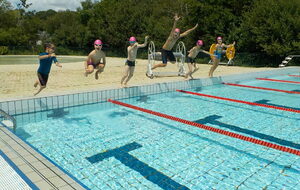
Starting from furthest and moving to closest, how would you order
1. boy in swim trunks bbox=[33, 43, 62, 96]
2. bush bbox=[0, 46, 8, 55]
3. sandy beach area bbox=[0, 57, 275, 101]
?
1. bush bbox=[0, 46, 8, 55]
2. sandy beach area bbox=[0, 57, 275, 101]
3. boy in swim trunks bbox=[33, 43, 62, 96]

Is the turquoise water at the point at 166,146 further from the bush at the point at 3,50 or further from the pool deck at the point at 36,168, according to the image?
the bush at the point at 3,50

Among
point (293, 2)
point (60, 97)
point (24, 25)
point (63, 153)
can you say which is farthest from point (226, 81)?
point (24, 25)

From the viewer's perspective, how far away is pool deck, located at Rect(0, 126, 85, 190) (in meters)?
2.65

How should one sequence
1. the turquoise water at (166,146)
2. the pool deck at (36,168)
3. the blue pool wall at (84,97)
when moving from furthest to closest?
1. the blue pool wall at (84,97)
2. the turquoise water at (166,146)
3. the pool deck at (36,168)

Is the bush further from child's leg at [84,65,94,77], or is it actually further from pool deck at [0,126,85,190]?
pool deck at [0,126,85,190]

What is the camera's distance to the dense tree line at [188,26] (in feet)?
68.8

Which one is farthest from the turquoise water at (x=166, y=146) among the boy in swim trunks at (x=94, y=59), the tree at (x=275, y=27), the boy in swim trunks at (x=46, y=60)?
the tree at (x=275, y=27)

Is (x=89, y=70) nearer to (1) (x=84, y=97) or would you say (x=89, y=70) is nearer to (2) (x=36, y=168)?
(1) (x=84, y=97)

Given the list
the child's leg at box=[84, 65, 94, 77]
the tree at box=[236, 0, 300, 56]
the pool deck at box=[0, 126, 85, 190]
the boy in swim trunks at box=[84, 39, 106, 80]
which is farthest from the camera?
the tree at box=[236, 0, 300, 56]

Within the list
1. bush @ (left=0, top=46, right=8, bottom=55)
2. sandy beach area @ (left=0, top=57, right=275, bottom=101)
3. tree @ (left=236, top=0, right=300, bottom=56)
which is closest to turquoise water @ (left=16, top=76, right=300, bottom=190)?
sandy beach area @ (left=0, top=57, right=275, bottom=101)

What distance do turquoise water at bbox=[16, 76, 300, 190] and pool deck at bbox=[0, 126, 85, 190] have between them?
24.2 inches

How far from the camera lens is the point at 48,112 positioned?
6.82 metres

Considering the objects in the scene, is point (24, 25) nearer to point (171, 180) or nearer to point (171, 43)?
point (171, 43)

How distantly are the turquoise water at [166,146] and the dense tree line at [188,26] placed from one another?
1623cm
